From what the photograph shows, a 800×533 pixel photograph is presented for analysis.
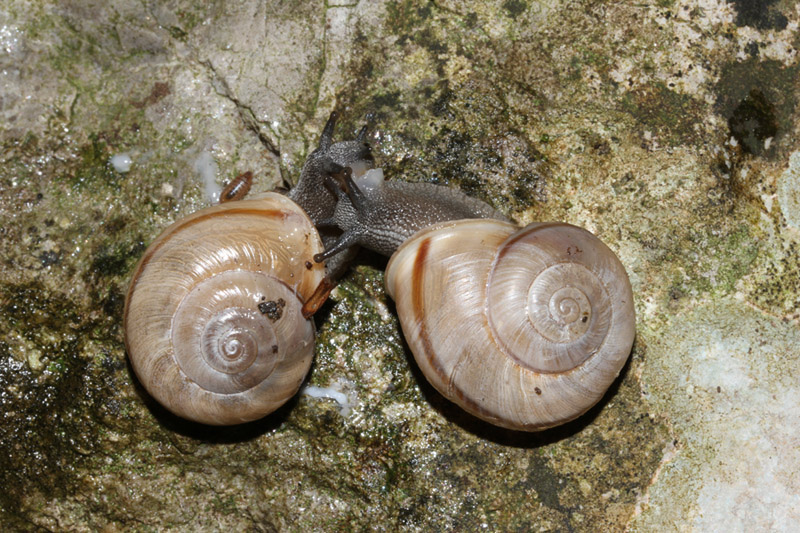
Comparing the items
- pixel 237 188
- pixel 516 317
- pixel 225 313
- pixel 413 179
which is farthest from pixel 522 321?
pixel 237 188

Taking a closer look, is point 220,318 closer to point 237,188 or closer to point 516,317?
point 237,188

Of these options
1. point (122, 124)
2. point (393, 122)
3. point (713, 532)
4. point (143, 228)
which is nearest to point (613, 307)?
point (713, 532)

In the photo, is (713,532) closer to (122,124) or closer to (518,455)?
(518,455)

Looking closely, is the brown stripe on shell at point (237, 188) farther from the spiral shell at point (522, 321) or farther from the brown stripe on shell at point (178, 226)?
the spiral shell at point (522, 321)

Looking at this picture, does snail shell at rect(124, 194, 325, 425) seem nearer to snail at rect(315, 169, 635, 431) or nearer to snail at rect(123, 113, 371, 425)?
snail at rect(123, 113, 371, 425)

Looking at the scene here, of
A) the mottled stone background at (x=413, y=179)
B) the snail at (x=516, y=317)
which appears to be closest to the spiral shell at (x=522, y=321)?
the snail at (x=516, y=317)
